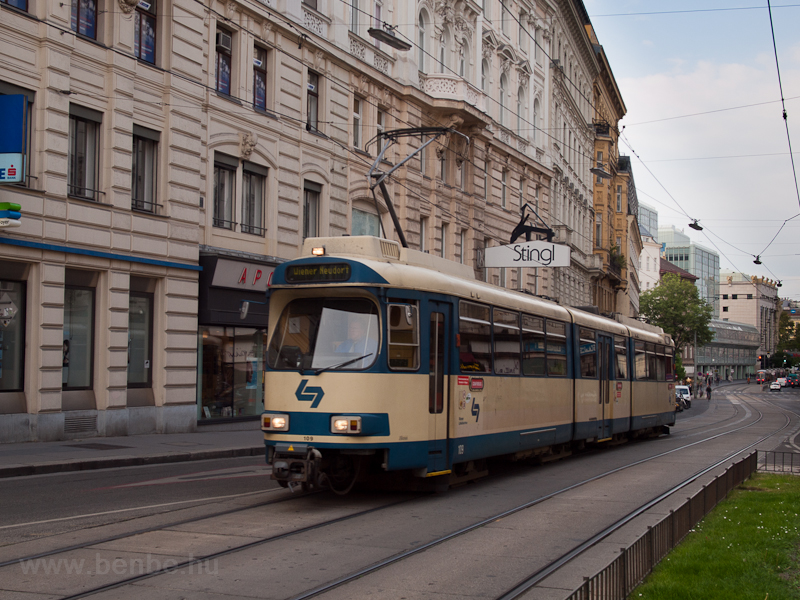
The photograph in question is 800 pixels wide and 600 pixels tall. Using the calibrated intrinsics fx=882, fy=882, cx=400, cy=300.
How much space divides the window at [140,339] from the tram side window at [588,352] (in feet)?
32.9

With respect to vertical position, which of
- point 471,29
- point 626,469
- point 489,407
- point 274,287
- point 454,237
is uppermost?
point 471,29

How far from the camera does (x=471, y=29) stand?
122ft

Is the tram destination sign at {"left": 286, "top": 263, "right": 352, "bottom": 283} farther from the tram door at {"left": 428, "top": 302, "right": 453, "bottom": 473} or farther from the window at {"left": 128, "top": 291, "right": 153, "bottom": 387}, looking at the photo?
the window at {"left": 128, "top": 291, "right": 153, "bottom": 387}

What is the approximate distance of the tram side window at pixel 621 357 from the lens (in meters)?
20.7

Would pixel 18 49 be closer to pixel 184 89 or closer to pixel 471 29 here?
pixel 184 89

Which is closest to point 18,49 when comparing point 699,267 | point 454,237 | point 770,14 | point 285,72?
point 285,72

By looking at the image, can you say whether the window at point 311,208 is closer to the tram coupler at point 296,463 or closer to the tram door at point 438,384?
the tram door at point 438,384

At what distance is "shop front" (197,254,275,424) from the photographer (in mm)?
22203

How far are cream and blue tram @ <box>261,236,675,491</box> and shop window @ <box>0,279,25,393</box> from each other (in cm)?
853

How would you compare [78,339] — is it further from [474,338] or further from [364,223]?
[364,223]

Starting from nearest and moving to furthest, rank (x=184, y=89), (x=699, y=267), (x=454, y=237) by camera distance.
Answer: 1. (x=184, y=89)
2. (x=454, y=237)
3. (x=699, y=267)

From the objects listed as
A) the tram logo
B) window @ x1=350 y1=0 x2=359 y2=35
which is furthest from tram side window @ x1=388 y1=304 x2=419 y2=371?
window @ x1=350 y1=0 x2=359 y2=35

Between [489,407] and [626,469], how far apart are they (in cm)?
437

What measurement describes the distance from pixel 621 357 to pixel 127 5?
1405 centimetres
